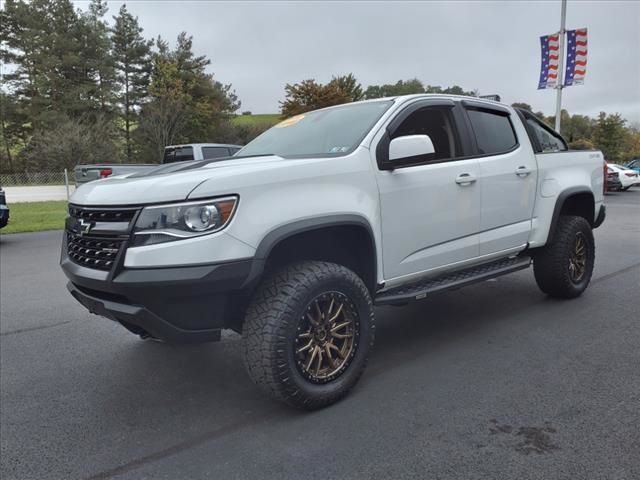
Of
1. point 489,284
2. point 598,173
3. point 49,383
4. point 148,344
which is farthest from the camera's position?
point 489,284

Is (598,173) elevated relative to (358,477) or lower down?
elevated

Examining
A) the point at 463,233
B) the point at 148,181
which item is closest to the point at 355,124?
the point at 463,233

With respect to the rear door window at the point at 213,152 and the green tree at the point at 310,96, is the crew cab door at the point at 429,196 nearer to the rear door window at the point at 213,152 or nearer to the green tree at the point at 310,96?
the rear door window at the point at 213,152

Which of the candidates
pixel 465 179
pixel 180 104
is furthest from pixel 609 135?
pixel 465 179

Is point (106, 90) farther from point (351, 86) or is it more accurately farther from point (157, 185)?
point (157, 185)

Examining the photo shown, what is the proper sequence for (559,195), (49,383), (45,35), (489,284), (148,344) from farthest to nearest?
1. (45,35)
2. (489,284)
3. (559,195)
4. (148,344)
5. (49,383)

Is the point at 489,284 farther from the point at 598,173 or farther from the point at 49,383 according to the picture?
the point at 49,383

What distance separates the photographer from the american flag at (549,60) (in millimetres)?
20859

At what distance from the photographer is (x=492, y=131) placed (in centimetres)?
426

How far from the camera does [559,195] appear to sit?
15.2 feet

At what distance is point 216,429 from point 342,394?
0.76 metres

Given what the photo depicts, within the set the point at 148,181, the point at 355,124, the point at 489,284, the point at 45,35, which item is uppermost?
the point at 45,35

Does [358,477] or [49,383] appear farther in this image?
[49,383]

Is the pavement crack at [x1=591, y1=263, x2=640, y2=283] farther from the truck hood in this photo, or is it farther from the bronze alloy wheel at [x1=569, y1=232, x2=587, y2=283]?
the truck hood
